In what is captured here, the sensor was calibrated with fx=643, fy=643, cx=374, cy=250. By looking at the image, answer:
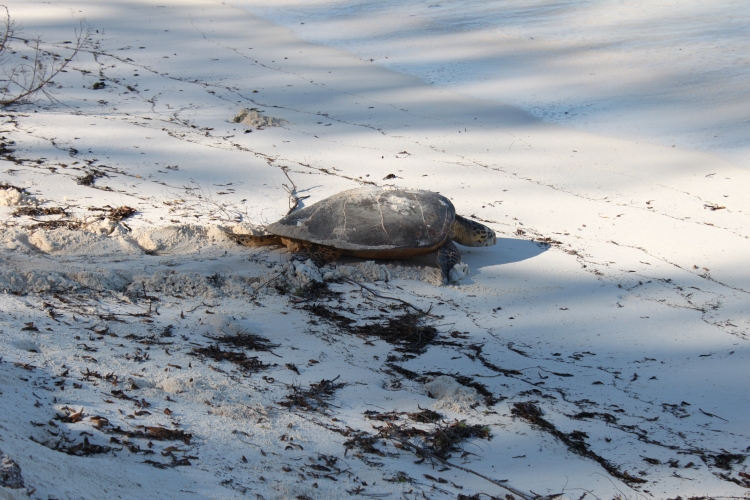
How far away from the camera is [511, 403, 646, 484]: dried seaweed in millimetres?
→ 2668

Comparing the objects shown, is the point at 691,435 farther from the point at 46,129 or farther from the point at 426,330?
the point at 46,129

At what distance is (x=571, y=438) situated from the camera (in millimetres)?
2891

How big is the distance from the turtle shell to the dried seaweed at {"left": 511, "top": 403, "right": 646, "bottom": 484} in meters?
1.78

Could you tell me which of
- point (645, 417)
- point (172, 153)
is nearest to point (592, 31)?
point (172, 153)

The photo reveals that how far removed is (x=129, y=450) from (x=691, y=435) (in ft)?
8.02

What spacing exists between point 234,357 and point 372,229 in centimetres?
173

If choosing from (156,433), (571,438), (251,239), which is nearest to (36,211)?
(251,239)

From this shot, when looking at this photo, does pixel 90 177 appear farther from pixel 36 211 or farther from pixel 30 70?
pixel 30 70

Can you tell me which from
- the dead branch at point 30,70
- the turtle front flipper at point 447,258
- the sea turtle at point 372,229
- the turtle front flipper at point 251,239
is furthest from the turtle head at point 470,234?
the dead branch at point 30,70

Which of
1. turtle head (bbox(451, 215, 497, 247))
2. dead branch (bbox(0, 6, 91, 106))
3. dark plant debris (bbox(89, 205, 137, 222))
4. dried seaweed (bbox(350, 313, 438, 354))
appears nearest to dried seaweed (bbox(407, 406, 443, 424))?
dried seaweed (bbox(350, 313, 438, 354))

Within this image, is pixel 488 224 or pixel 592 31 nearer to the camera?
pixel 488 224

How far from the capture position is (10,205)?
484cm

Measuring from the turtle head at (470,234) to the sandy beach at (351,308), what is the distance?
0.15 metres

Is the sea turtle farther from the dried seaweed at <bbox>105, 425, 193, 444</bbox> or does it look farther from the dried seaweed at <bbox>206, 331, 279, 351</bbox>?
the dried seaweed at <bbox>105, 425, 193, 444</bbox>
